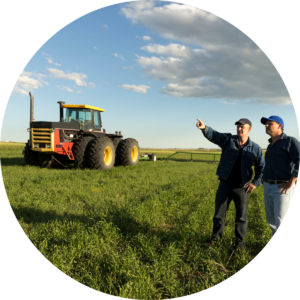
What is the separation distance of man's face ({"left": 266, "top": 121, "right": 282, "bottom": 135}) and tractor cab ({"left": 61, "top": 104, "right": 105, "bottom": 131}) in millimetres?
10269

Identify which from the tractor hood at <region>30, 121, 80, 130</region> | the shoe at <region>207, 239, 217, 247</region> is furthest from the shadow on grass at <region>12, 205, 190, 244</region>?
the tractor hood at <region>30, 121, 80, 130</region>

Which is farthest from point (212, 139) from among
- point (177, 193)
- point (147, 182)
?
point (147, 182)

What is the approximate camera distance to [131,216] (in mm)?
5312

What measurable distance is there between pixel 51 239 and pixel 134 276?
190cm

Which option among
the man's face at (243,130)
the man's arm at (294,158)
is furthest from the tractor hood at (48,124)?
the man's arm at (294,158)

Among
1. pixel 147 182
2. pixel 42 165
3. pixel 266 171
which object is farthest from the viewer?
pixel 42 165

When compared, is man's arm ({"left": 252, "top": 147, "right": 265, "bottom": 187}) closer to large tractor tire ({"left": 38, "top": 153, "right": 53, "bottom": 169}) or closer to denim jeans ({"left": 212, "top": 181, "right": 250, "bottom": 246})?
denim jeans ({"left": 212, "top": 181, "right": 250, "bottom": 246})

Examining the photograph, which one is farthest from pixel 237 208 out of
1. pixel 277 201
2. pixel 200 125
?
pixel 200 125

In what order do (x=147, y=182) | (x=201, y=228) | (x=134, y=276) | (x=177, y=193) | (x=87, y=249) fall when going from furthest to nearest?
1. (x=147, y=182)
2. (x=177, y=193)
3. (x=201, y=228)
4. (x=87, y=249)
5. (x=134, y=276)

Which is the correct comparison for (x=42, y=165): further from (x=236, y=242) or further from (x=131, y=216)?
(x=236, y=242)

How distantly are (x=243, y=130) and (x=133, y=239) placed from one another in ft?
8.50

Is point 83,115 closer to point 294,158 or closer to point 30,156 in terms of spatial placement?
point 30,156

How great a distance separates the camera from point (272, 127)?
3.96 m

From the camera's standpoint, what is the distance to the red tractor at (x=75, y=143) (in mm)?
11305
